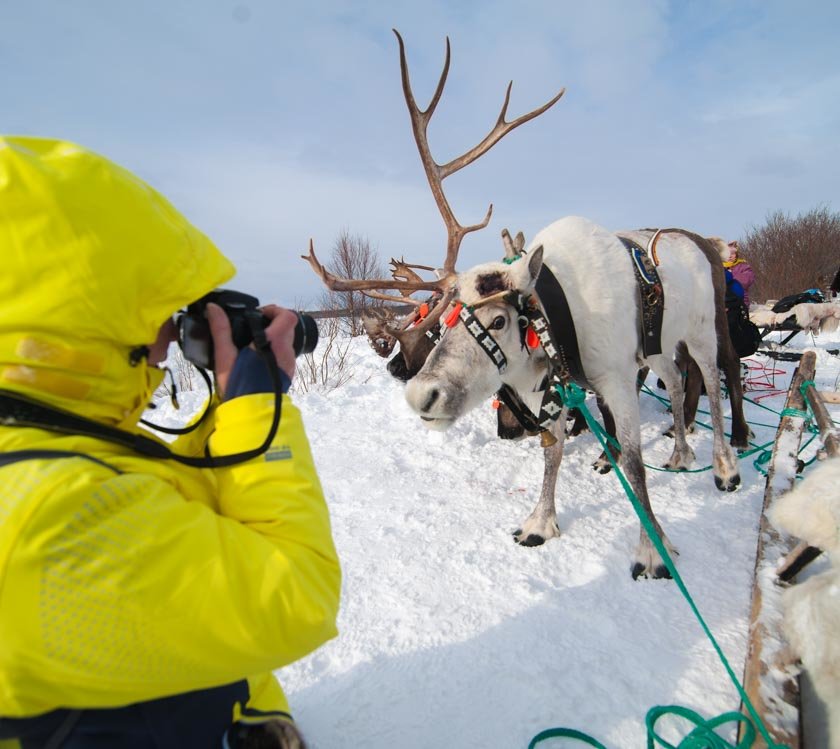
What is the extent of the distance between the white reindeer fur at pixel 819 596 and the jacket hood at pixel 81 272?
202 centimetres

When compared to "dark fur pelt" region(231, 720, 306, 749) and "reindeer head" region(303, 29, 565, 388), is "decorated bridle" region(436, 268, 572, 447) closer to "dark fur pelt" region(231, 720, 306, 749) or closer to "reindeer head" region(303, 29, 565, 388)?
"reindeer head" region(303, 29, 565, 388)

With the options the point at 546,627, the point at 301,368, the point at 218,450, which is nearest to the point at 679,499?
the point at 546,627

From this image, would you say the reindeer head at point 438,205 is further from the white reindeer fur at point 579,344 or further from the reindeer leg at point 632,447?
the reindeer leg at point 632,447

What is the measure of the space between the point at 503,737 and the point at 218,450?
1539 mm

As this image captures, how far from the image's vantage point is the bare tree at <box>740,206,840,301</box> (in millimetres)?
27453

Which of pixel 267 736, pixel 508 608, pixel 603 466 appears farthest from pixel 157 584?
pixel 603 466

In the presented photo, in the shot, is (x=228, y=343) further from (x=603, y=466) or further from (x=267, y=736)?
(x=603, y=466)

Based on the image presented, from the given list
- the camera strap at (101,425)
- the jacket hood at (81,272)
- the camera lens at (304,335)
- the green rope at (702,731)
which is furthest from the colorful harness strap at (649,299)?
the jacket hood at (81,272)

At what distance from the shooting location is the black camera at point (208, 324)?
1048 mm

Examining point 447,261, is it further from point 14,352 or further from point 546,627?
point 14,352

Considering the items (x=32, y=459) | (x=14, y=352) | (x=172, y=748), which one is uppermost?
(x=14, y=352)

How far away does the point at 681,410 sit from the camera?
4.44 m

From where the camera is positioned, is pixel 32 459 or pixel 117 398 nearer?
pixel 32 459

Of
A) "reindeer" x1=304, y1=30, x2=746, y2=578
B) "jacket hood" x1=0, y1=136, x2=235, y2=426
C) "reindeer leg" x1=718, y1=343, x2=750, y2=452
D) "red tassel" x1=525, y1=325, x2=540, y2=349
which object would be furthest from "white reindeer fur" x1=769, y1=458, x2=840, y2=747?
"reindeer leg" x1=718, y1=343, x2=750, y2=452
